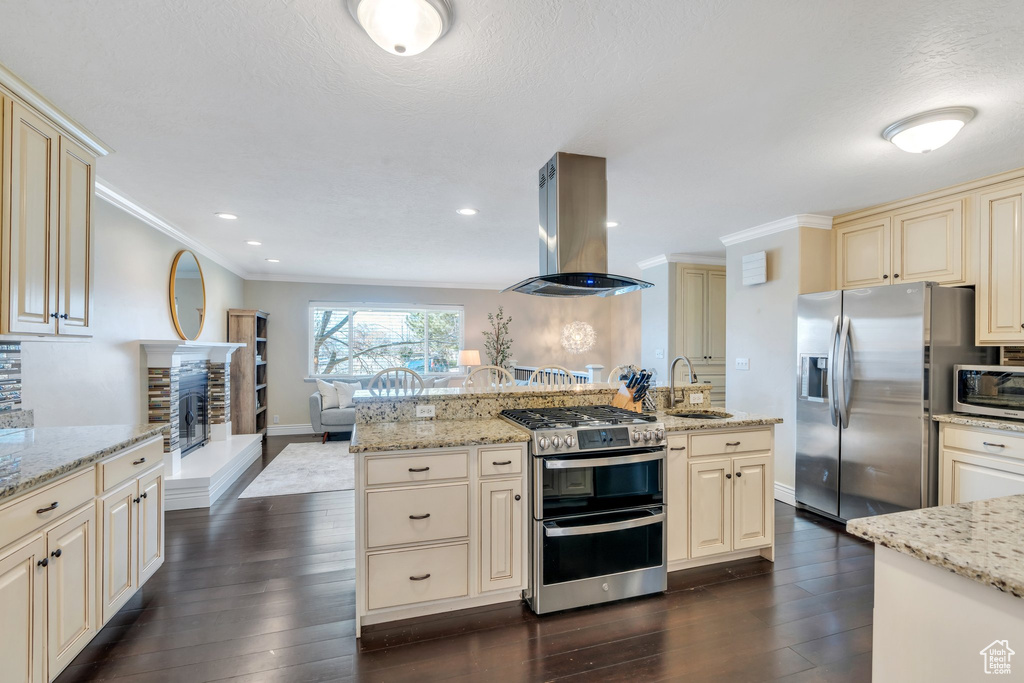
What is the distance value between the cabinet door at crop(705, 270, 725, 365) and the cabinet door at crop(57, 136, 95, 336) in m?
5.57

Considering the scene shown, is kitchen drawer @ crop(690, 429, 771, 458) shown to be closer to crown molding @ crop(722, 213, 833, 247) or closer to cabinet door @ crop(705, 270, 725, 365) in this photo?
crown molding @ crop(722, 213, 833, 247)

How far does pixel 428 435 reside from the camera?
7.57 ft

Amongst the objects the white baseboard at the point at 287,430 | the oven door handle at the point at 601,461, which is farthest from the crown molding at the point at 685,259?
the white baseboard at the point at 287,430

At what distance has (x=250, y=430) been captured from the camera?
602 centimetres

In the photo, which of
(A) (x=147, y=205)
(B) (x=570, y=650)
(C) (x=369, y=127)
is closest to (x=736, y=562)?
(B) (x=570, y=650)


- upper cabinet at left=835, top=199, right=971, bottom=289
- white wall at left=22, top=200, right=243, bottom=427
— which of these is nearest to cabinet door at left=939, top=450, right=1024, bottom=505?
upper cabinet at left=835, top=199, right=971, bottom=289

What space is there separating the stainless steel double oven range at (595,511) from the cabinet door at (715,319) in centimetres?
351

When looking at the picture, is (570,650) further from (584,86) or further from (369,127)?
(369,127)

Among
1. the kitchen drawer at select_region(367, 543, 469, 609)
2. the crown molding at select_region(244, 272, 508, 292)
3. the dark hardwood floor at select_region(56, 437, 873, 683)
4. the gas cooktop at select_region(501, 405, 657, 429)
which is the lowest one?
the dark hardwood floor at select_region(56, 437, 873, 683)

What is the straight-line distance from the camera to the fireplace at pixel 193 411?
169 inches

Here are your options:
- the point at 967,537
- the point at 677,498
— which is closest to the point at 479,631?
the point at 677,498

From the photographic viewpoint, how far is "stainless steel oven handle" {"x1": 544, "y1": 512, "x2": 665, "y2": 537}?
88.8 inches

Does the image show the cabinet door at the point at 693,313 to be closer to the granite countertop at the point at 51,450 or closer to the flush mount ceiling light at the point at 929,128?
the flush mount ceiling light at the point at 929,128

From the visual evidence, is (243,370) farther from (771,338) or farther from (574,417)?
(771,338)
